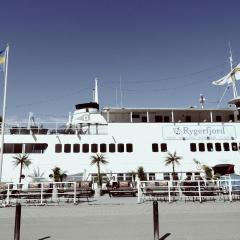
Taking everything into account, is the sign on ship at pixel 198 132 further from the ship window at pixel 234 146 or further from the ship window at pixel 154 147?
the ship window at pixel 154 147

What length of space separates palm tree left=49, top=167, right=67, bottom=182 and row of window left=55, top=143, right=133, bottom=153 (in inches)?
78.5

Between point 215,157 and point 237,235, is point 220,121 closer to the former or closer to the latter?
point 215,157

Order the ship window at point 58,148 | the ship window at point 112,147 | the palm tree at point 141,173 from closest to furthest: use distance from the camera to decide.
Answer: the palm tree at point 141,173, the ship window at point 58,148, the ship window at point 112,147

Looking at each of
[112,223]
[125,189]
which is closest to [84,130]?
[125,189]

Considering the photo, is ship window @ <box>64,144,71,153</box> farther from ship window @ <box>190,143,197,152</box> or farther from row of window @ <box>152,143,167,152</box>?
ship window @ <box>190,143,197,152</box>

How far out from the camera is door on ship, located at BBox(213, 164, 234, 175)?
3344cm

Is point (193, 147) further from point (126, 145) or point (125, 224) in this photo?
point (125, 224)

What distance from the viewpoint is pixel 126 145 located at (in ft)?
109

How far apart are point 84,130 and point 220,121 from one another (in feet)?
53.2

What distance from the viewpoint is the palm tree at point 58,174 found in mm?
30514

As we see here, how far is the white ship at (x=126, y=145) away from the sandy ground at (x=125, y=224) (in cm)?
1951

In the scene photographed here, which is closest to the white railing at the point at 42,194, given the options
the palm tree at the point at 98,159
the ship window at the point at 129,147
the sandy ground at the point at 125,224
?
the sandy ground at the point at 125,224

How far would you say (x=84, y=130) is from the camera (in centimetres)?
3459

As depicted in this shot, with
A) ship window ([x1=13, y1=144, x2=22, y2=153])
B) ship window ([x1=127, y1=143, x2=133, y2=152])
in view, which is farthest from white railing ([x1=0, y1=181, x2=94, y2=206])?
ship window ([x1=127, y1=143, x2=133, y2=152])
